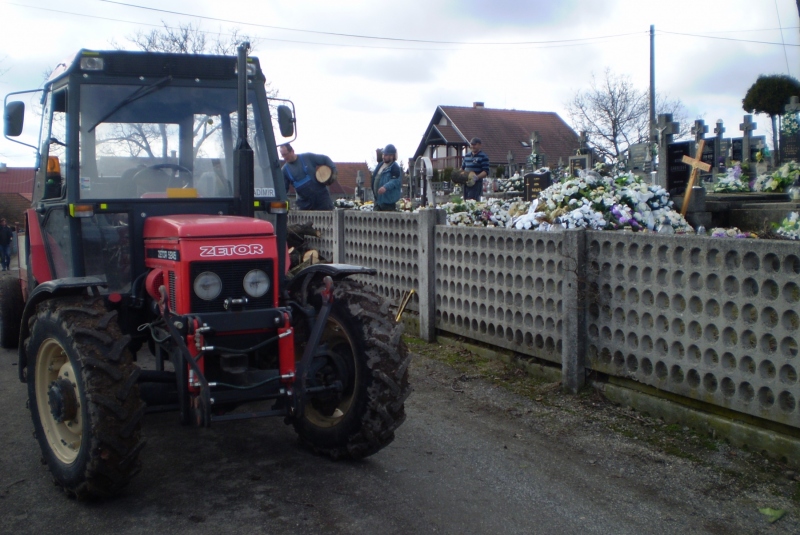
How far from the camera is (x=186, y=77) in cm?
497

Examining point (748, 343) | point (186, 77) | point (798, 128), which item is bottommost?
point (748, 343)

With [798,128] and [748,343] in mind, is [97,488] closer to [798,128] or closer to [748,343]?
[748,343]

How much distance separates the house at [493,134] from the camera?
54.8 metres

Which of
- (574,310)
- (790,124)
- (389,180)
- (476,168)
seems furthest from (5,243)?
(790,124)

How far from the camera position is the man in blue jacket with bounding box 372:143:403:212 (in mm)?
10445

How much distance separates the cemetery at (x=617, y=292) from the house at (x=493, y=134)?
4448cm

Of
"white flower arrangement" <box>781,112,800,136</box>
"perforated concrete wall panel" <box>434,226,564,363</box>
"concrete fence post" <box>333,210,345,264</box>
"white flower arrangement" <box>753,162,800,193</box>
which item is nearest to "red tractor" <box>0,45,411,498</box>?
"perforated concrete wall panel" <box>434,226,564,363</box>

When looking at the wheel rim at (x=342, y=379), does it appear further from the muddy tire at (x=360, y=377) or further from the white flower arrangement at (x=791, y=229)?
the white flower arrangement at (x=791, y=229)

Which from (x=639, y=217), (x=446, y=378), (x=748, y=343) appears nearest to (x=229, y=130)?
(x=446, y=378)

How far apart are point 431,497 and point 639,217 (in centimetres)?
530

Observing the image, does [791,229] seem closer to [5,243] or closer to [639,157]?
[639,157]

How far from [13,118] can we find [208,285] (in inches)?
85.0

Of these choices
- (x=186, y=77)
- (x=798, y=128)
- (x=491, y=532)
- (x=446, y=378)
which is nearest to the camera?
(x=491, y=532)

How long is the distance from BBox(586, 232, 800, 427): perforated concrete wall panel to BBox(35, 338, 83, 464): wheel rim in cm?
382
